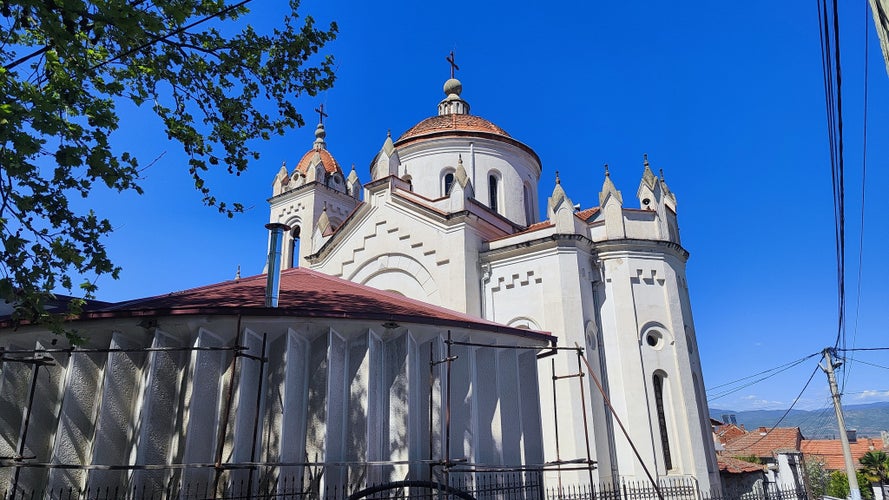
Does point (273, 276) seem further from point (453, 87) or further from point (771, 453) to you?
point (771, 453)

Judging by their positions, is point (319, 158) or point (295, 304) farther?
point (319, 158)

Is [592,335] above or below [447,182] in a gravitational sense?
below

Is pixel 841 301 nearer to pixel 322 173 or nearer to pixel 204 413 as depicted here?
pixel 204 413

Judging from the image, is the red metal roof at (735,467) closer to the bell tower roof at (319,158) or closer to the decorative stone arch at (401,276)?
the decorative stone arch at (401,276)

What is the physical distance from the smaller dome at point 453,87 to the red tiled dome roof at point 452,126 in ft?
10.2

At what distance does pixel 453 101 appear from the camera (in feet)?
98.4

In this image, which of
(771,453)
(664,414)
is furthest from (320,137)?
(771,453)

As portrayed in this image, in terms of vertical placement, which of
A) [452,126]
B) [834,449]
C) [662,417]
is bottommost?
[834,449]

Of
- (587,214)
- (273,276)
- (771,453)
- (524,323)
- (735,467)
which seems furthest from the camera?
(771,453)

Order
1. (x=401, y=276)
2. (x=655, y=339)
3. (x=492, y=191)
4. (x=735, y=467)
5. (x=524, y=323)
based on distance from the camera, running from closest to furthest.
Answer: (x=655, y=339), (x=524, y=323), (x=401, y=276), (x=735, y=467), (x=492, y=191)

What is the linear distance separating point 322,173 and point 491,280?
1380 centimetres

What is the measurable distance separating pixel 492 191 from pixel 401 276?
7053 millimetres

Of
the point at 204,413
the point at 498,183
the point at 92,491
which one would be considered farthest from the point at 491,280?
the point at 92,491

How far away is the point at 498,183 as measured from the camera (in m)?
25.9
